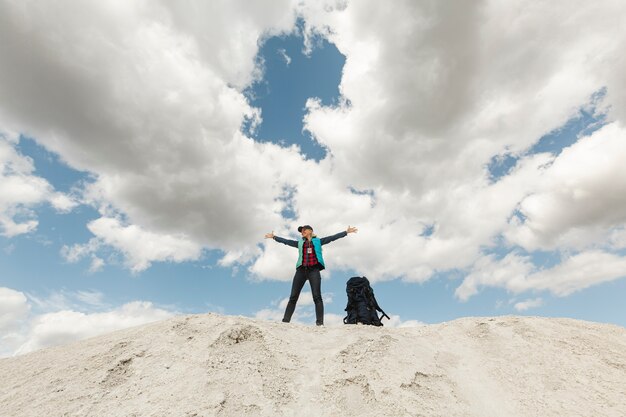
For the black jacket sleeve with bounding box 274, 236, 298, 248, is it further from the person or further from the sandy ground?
the sandy ground

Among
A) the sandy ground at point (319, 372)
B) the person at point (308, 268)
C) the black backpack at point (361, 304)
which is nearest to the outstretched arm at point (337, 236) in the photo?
the person at point (308, 268)

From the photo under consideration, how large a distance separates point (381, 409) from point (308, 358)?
5.91 feet

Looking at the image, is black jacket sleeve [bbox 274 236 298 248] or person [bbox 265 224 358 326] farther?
black jacket sleeve [bbox 274 236 298 248]

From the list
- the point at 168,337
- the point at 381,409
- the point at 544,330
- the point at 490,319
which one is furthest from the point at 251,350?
the point at 544,330

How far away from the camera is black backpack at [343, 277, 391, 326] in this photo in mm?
9969

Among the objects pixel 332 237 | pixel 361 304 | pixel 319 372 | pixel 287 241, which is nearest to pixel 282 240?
pixel 287 241

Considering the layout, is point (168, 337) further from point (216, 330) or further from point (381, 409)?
point (381, 409)

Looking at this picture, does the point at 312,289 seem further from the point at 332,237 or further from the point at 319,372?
the point at 319,372

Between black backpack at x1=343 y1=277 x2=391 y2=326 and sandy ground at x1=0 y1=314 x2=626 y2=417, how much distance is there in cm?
177

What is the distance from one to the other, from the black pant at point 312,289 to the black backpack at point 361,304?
129cm

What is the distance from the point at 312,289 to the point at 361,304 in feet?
5.12

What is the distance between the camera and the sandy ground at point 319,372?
5543 millimetres

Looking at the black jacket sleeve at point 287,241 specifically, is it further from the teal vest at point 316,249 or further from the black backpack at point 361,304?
the black backpack at point 361,304

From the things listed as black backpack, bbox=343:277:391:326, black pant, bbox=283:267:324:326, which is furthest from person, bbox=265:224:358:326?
black backpack, bbox=343:277:391:326
